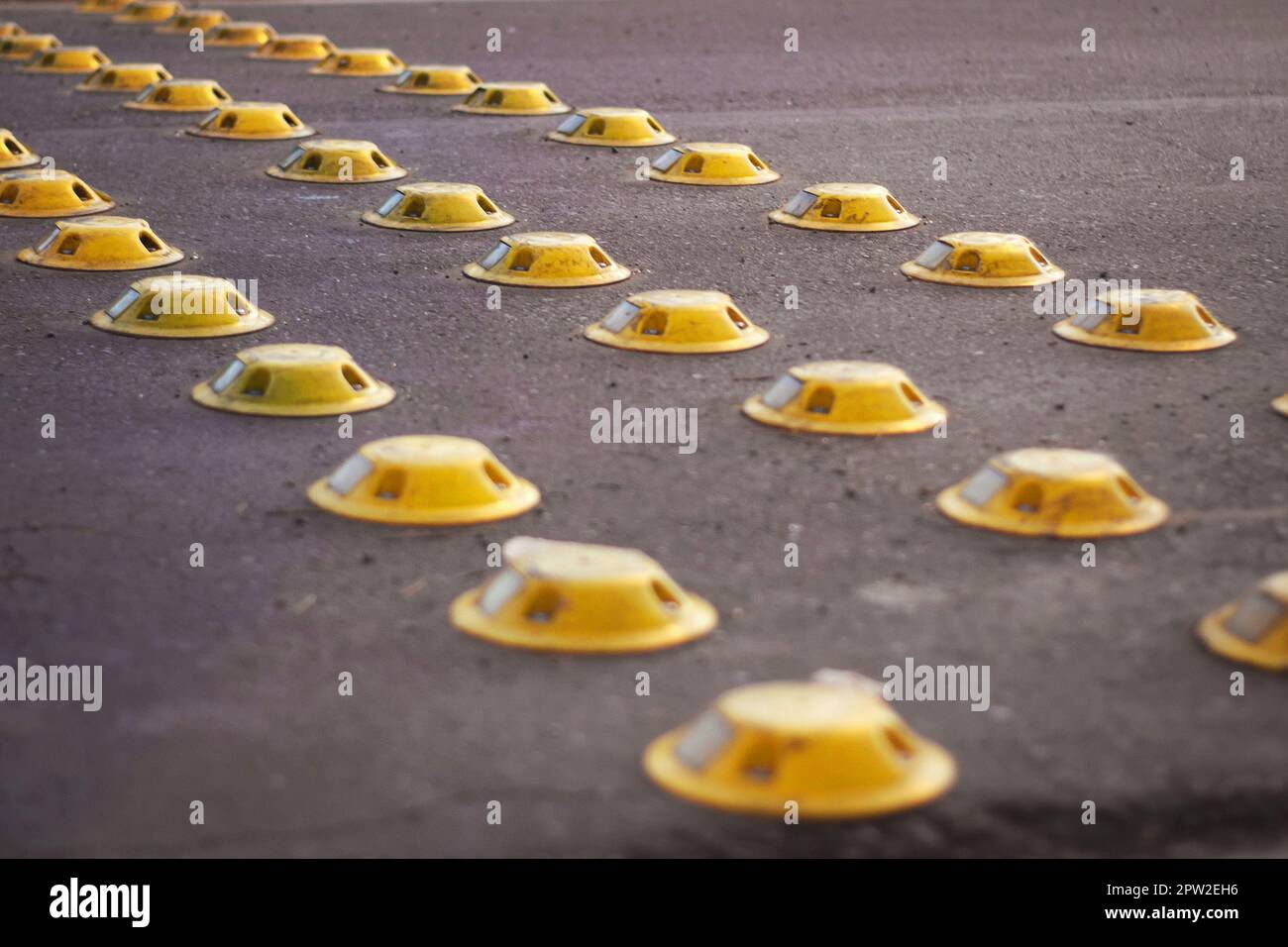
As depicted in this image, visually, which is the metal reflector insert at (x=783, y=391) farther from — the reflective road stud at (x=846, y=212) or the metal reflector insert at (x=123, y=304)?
the reflective road stud at (x=846, y=212)

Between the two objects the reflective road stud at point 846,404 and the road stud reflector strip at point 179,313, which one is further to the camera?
the road stud reflector strip at point 179,313

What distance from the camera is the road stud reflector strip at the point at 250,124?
10.9 meters

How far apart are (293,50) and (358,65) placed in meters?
1.05

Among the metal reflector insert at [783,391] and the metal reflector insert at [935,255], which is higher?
the metal reflector insert at [935,255]

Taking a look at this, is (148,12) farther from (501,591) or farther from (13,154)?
(501,591)

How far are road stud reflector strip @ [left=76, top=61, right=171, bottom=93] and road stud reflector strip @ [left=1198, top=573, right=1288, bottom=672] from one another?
972 cm

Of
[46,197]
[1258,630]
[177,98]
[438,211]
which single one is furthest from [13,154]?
[1258,630]

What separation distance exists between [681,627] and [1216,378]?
2.90 m

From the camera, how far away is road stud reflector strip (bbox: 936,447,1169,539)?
4988 mm

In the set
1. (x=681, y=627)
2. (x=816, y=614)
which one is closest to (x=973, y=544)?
(x=816, y=614)

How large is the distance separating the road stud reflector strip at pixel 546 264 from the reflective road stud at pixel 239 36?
8026 mm

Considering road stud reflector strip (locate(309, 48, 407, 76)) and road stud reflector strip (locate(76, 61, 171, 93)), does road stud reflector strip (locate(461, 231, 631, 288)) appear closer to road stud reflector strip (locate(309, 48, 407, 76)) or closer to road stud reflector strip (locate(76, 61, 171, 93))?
road stud reflector strip (locate(76, 61, 171, 93))

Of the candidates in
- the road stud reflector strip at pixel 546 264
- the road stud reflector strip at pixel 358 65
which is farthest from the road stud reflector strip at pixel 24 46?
the road stud reflector strip at pixel 546 264

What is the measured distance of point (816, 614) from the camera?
14.6ft
